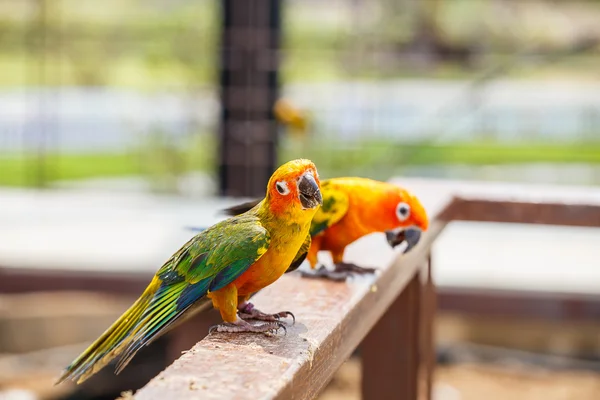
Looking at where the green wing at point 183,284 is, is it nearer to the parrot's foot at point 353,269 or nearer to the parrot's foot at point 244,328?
the parrot's foot at point 244,328

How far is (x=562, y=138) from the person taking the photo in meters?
8.49

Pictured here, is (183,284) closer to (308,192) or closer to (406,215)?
(308,192)

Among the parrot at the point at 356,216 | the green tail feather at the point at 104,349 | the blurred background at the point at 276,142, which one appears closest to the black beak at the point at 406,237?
the parrot at the point at 356,216

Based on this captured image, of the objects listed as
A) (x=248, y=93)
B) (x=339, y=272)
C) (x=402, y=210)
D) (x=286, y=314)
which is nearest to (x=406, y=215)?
(x=402, y=210)

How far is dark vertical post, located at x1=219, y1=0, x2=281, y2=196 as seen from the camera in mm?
4320

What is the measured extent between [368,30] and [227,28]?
2.14m

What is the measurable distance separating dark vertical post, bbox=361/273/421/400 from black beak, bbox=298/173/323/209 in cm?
62

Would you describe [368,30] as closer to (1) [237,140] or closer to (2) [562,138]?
(1) [237,140]

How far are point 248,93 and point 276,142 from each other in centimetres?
27

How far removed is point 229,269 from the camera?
94 centimetres

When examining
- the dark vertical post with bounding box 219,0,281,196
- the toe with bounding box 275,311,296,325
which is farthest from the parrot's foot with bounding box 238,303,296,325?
the dark vertical post with bounding box 219,0,281,196

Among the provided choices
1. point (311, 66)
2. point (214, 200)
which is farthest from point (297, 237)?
point (311, 66)

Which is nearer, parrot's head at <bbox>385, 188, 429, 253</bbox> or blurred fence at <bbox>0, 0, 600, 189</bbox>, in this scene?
parrot's head at <bbox>385, 188, 429, 253</bbox>

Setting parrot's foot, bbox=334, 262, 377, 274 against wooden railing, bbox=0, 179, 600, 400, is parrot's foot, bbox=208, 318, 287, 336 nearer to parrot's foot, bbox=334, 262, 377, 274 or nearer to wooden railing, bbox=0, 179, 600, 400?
wooden railing, bbox=0, 179, 600, 400
